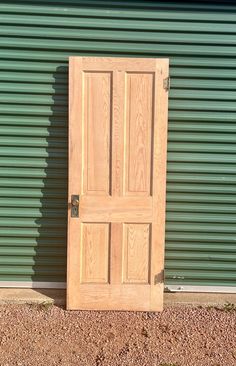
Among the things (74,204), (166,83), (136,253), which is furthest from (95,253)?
(166,83)

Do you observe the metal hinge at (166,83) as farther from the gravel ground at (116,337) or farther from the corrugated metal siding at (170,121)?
the gravel ground at (116,337)

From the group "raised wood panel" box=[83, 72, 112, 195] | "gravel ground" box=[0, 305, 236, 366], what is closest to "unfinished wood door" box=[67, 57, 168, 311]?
"raised wood panel" box=[83, 72, 112, 195]

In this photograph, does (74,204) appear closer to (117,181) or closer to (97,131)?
(117,181)

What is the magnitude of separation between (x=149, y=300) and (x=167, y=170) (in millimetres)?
1309

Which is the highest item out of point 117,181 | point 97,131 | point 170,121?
point 170,121

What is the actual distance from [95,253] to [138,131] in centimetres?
127

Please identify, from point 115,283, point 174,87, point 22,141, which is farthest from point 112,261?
point 174,87

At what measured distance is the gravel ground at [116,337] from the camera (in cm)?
433

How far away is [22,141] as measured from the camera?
5180 mm

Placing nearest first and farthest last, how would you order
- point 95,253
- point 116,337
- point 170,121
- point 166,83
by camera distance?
point 116,337 → point 166,83 → point 95,253 → point 170,121

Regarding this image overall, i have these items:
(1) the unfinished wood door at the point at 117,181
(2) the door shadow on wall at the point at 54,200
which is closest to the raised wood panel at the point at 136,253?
(1) the unfinished wood door at the point at 117,181

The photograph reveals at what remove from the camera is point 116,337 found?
4.65 metres

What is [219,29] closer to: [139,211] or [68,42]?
[68,42]

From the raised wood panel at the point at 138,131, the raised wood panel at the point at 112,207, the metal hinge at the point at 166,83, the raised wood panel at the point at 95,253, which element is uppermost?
the metal hinge at the point at 166,83
